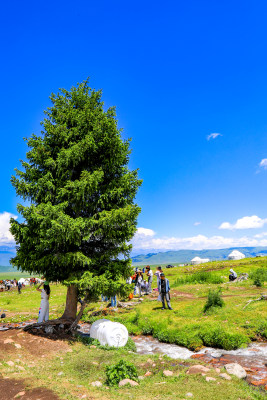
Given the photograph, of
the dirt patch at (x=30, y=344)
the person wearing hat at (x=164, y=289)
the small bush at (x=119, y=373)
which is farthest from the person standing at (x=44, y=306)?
the person wearing hat at (x=164, y=289)

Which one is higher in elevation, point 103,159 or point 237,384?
point 103,159

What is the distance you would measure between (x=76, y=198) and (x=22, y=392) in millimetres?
8329

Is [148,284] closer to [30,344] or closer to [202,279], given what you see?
[202,279]

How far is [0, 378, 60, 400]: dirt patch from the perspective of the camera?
6750 millimetres

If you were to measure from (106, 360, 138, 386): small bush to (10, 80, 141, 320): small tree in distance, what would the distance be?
4.61 meters

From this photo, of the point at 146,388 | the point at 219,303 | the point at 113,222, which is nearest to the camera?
the point at 146,388

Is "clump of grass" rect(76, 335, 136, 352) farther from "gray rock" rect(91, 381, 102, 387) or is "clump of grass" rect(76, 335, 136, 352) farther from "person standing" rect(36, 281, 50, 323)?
"gray rock" rect(91, 381, 102, 387)

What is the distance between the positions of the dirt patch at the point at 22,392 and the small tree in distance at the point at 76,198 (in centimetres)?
492

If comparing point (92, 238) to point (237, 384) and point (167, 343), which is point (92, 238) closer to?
point (167, 343)

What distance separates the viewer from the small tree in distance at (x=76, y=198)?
12.9 metres

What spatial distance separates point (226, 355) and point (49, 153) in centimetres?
1289

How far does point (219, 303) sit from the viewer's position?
16938mm

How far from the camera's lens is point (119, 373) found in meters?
8.05

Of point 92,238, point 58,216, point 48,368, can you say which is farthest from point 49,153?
point 48,368
